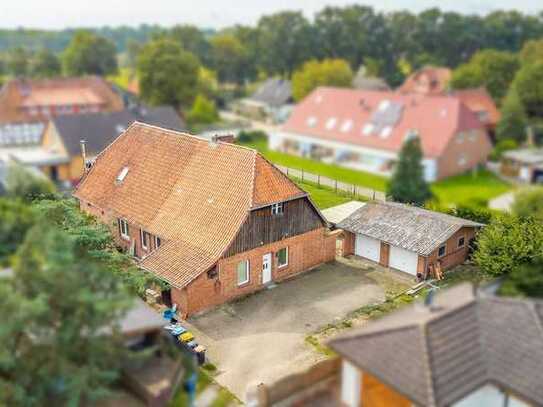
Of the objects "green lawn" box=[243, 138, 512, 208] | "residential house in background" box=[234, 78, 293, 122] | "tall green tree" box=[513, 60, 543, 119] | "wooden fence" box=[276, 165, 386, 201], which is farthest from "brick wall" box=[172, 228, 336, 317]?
"residential house in background" box=[234, 78, 293, 122]

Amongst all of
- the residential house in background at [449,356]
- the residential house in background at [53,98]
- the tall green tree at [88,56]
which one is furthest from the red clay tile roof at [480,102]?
the tall green tree at [88,56]

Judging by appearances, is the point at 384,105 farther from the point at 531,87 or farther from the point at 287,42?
the point at 287,42

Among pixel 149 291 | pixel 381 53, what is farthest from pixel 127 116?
pixel 381 53

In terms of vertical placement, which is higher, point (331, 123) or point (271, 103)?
point (331, 123)

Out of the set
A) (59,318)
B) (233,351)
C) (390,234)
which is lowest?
(233,351)

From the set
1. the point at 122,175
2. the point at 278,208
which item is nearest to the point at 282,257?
the point at 278,208

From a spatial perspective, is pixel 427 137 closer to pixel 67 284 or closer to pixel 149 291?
pixel 149 291
